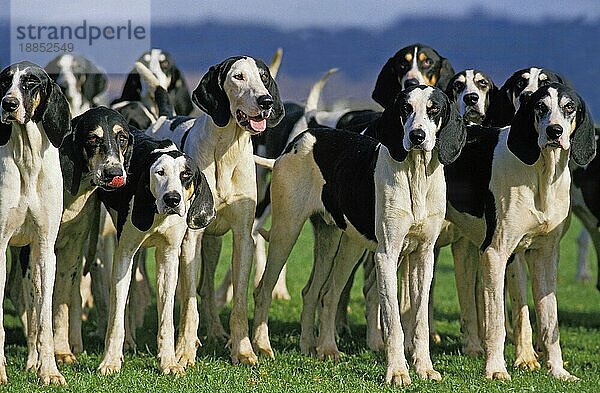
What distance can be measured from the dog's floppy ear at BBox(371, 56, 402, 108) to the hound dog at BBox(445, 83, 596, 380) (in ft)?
5.67

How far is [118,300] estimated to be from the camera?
9.10 meters

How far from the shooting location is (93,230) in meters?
10.4

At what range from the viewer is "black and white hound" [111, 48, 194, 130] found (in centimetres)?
1198

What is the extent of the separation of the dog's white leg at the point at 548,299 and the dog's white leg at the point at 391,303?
1244mm

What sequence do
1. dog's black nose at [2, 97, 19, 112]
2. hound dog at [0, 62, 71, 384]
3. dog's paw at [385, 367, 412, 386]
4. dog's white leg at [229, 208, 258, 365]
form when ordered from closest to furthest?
dog's black nose at [2, 97, 19, 112] < hound dog at [0, 62, 71, 384] < dog's paw at [385, 367, 412, 386] < dog's white leg at [229, 208, 258, 365]

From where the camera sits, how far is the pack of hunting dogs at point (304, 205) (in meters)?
8.67

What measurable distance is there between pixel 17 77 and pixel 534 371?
4.41 metres

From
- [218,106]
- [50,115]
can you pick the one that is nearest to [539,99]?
[218,106]

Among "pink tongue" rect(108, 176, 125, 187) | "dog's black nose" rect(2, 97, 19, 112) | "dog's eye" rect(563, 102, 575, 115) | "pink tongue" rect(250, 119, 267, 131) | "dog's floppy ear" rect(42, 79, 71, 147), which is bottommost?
"pink tongue" rect(108, 176, 125, 187)

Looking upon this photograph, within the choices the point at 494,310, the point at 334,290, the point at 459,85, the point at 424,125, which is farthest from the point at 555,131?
the point at 334,290

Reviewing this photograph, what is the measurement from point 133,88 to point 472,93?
13.9 ft

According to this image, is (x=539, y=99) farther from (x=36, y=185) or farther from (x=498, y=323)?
(x=36, y=185)

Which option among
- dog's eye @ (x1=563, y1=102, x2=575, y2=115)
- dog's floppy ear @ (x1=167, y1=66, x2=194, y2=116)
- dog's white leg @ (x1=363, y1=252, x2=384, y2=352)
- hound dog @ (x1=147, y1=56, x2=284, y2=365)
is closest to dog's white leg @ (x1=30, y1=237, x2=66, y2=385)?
hound dog @ (x1=147, y1=56, x2=284, y2=365)

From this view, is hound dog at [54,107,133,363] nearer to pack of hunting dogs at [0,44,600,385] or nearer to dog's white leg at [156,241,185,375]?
pack of hunting dogs at [0,44,600,385]
